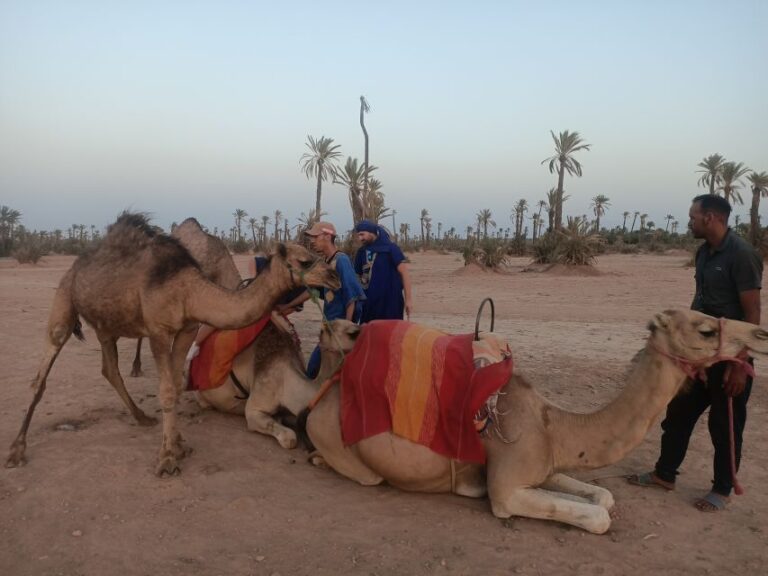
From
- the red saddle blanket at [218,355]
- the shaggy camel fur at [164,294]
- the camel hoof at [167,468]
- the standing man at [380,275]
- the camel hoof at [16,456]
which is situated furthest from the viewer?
the standing man at [380,275]

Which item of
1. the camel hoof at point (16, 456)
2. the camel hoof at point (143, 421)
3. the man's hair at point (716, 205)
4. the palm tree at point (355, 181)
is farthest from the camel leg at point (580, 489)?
the palm tree at point (355, 181)

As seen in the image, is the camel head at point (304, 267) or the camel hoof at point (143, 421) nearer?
the camel head at point (304, 267)

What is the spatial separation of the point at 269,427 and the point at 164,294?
1480 millimetres

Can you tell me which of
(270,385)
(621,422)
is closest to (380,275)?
(270,385)

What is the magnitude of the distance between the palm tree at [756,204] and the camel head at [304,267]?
2764cm

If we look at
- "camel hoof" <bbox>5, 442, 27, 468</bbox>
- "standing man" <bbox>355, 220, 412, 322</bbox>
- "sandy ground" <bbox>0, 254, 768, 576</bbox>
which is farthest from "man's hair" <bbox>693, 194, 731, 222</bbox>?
"camel hoof" <bbox>5, 442, 27, 468</bbox>

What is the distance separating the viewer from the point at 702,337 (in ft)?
11.7

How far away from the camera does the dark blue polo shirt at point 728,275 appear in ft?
13.2

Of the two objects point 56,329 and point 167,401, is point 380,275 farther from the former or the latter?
point 56,329

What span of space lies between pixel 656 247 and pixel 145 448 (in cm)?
4715

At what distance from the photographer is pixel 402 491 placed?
427 centimetres

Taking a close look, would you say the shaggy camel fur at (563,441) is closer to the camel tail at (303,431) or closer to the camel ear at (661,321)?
the camel ear at (661,321)

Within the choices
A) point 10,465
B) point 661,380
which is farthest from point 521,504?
point 10,465

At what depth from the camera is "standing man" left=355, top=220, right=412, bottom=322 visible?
6.27 meters
